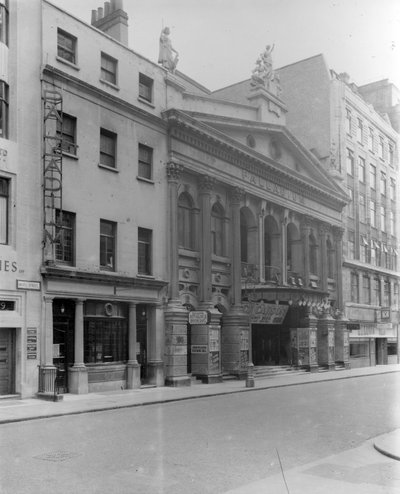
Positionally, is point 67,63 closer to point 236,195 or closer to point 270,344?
point 236,195

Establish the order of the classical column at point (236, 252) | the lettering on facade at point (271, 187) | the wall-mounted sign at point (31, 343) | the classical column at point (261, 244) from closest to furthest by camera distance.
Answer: the wall-mounted sign at point (31, 343)
the classical column at point (236, 252)
the lettering on facade at point (271, 187)
the classical column at point (261, 244)

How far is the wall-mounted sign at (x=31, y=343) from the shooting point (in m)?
21.7

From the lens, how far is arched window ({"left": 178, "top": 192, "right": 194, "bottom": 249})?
30031 mm

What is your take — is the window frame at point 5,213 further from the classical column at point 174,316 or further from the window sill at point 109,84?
the classical column at point 174,316

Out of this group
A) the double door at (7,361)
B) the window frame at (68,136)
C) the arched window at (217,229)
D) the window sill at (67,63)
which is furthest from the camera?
the arched window at (217,229)

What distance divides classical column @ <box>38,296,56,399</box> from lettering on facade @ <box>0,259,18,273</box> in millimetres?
1628

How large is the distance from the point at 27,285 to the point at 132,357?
6.33m

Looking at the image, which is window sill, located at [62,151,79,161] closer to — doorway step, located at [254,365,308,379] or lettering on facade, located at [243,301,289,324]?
lettering on facade, located at [243,301,289,324]

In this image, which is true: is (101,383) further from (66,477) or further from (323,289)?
(323,289)

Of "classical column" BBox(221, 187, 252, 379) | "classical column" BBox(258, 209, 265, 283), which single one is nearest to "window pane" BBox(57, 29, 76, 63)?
"classical column" BBox(221, 187, 252, 379)

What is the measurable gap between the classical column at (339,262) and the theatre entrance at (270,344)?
614 centimetres

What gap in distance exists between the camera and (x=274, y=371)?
115 feet

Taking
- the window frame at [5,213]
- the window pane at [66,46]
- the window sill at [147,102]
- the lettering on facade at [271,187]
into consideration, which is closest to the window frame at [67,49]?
the window pane at [66,46]

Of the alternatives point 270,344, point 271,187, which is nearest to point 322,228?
point 271,187
